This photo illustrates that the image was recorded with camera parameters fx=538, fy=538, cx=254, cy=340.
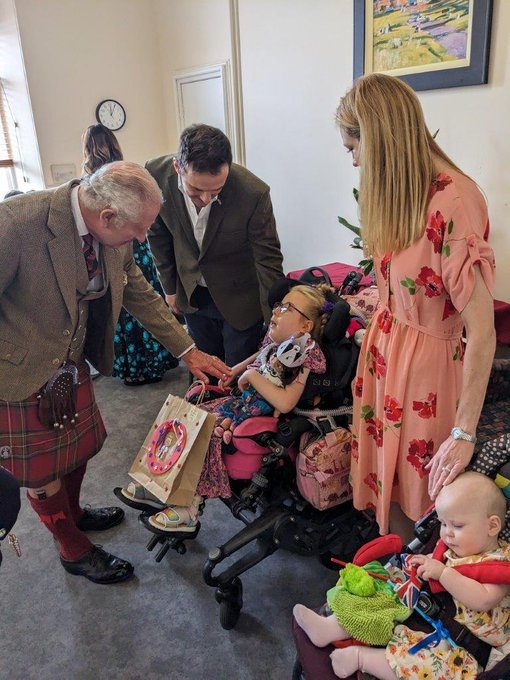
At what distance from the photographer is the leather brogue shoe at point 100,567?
2.04 metres

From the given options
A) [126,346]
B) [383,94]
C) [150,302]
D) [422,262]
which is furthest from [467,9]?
[126,346]

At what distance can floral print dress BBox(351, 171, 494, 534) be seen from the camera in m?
1.28

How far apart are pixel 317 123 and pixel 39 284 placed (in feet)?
7.04

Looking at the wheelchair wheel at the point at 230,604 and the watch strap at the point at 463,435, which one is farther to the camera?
the wheelchair wheel at the point at 230,604

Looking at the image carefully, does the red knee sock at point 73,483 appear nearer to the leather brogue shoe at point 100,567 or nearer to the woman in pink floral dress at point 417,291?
the leather brogue shoe at point 100,567

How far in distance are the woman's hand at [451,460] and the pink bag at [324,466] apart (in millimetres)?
425

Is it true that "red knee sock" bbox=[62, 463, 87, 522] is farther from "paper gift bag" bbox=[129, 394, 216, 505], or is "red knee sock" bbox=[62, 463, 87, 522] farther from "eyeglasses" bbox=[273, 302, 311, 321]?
"eyeglasses" bbox=[273, 302, 311, 321]

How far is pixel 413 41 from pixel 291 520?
7.25 feet

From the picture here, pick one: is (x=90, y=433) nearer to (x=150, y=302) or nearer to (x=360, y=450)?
(x=150, y=302)

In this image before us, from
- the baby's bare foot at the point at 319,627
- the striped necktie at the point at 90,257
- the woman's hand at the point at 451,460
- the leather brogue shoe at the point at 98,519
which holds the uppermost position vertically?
the striped necktie at the point at 90,257

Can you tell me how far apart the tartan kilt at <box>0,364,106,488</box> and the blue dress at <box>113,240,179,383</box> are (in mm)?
1484

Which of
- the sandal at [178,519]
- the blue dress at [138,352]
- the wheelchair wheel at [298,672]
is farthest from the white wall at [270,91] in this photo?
the wheelchair wheel at [298,672]

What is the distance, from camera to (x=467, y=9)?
88.5 inches

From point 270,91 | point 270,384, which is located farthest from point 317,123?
point 270,384
